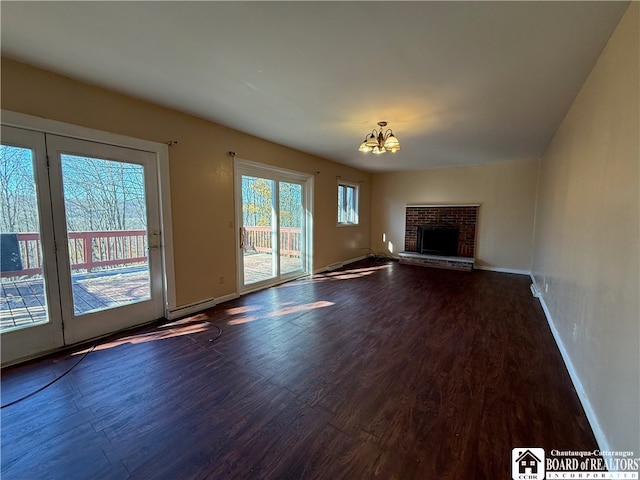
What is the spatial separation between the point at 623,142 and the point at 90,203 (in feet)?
13.8

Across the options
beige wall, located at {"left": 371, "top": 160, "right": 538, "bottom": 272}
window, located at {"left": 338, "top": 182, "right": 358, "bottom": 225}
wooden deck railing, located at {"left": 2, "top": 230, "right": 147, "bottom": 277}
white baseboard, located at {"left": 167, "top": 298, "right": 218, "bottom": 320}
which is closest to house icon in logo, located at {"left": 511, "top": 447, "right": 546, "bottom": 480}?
white baseboard, located at {"left": 167, "top": 298, "right": 218, "bottom": 320}

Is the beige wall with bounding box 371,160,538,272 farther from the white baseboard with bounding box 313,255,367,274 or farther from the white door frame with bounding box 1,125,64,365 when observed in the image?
the white door frame with bounding box 1,125,64,365

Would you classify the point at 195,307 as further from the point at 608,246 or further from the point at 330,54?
the point at 608,246

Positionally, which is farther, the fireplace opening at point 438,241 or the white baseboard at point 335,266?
the fireplace opening at point 438,241

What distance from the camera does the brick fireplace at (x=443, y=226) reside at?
6.27 meters

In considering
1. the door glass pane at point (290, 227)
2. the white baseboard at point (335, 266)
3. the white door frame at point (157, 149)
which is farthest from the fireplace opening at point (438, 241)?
the white door frame at point (157, 149)

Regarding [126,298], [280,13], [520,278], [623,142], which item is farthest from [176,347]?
[520,278]

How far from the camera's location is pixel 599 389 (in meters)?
1.59

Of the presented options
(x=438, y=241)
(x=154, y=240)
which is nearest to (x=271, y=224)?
(x=154, y=240)

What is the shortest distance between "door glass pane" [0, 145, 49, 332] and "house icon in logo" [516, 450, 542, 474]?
3.74 metres

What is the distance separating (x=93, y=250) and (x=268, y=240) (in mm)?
2438

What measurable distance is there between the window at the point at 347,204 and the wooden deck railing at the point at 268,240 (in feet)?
5.26

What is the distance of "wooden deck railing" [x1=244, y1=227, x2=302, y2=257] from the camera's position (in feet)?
14.2

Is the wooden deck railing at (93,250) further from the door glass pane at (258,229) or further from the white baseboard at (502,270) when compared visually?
the white baseboard at (502,270)
